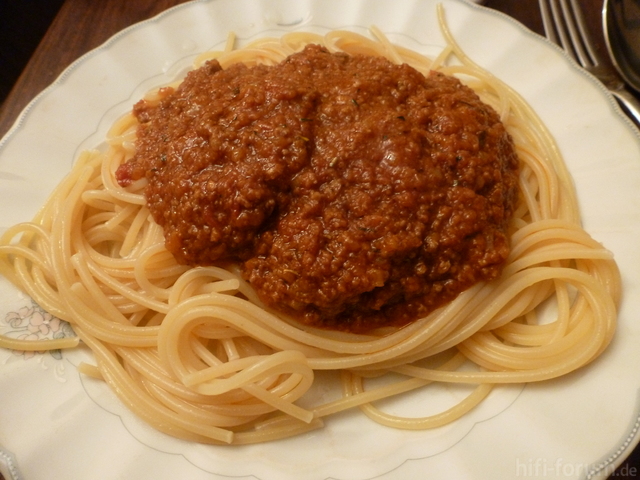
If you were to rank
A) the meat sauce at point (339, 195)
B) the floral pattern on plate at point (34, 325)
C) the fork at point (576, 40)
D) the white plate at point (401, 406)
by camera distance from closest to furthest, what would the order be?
the white plate at point (401, 406), the meat sauce at point (339, 195), the floral pattern on plate at point (34, 325), the fork at point (576, 40)

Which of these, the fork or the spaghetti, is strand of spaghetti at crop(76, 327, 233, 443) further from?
the fork

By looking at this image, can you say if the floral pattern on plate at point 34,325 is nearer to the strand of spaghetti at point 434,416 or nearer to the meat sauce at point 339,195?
the meat sauce at point 339,195

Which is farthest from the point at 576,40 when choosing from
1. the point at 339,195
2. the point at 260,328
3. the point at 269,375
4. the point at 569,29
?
the point at 269,375

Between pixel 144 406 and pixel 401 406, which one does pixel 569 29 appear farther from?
pixel 144 406

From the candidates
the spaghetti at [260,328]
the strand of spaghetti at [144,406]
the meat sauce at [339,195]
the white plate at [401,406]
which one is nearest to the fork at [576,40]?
the white plate at [401,406]

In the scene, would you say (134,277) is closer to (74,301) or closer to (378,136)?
(74,301)

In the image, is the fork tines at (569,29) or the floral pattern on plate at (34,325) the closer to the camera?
the floral pattern on plate at (34,325)

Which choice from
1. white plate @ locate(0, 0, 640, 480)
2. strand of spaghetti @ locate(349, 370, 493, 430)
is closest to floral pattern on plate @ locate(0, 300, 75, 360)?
white plate @ locate(0, 0, 640, 480)

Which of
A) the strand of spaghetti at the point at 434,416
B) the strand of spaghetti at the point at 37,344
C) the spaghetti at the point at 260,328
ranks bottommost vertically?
the strand of spaghetti at the point at 434,416
